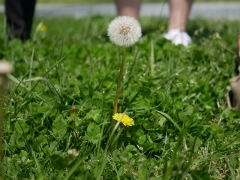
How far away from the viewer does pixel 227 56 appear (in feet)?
7.54

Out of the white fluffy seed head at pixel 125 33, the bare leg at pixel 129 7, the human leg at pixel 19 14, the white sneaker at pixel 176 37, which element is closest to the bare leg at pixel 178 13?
the white sneaker at pixel 176 37

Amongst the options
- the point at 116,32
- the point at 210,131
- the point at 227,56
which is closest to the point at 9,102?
the point at 116,32

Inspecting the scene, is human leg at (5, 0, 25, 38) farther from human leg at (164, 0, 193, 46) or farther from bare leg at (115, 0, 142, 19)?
human leg at (164, 0, 193, 46)

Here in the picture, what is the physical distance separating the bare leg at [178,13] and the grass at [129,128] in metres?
0.71

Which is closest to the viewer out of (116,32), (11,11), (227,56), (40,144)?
(116,32)

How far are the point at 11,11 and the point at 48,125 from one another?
1.81 meters

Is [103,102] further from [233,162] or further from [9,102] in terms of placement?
[233,162]

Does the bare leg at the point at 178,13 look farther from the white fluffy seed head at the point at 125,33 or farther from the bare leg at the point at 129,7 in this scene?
the white fluffy seed head at the point at 125,33

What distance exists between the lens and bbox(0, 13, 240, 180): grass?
119 cm

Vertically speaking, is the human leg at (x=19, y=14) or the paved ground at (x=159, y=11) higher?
the human leg at (x=19, y=14)

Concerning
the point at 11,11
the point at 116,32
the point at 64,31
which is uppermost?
the point at 116,32

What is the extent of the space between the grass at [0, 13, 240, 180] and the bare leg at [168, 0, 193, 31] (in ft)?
2.33

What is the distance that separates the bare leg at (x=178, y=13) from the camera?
2.87 m

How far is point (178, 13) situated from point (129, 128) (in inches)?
64.6
